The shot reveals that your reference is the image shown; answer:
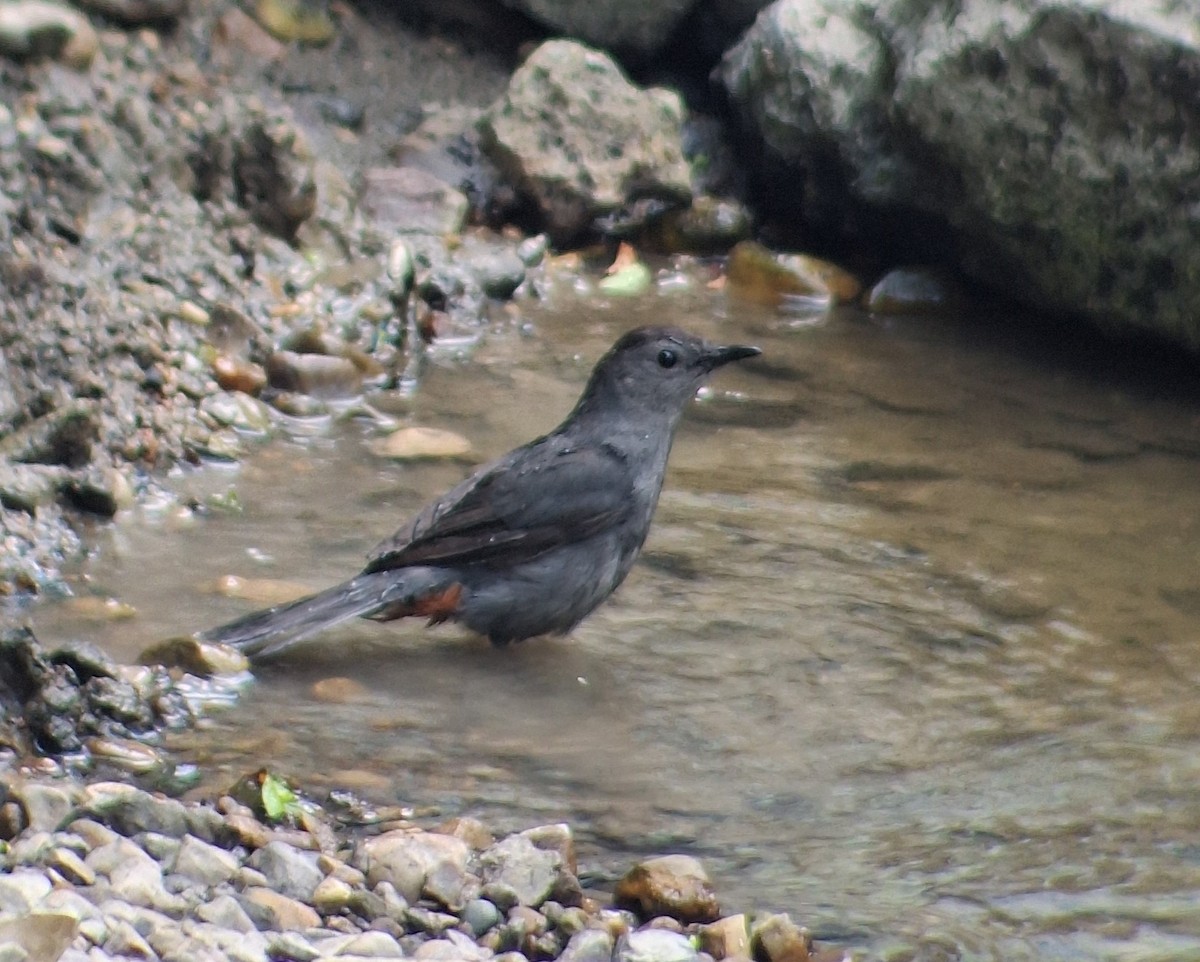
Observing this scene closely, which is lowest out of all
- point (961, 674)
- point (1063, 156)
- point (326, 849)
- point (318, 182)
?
point (326, 849)

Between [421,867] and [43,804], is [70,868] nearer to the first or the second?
[43,804]

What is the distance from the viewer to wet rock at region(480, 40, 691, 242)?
329 inches

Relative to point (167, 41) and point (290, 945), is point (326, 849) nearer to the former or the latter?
point (290, 945)

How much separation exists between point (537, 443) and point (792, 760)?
1577 mm

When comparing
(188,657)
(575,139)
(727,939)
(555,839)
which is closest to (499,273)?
(575,139)

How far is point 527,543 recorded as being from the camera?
5039 mm

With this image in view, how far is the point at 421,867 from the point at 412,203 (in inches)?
207

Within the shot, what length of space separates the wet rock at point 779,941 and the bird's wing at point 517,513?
1924 millimetres

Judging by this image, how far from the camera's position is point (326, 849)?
3541mm

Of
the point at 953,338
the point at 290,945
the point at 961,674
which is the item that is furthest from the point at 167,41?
the point at 290,945

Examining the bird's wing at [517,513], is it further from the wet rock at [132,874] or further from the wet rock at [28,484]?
the wet rock at [132,874]

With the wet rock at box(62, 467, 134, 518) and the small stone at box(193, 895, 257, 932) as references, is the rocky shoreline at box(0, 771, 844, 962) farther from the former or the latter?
the wet rock at box(62, 467, 134, 518)

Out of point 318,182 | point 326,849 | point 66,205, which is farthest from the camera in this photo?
point 318,182

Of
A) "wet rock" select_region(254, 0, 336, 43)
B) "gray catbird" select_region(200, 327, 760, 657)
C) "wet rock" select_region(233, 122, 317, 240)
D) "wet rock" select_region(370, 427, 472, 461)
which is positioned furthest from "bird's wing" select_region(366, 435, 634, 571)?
"wet rock" select_region(254, 0, 336, 43)
